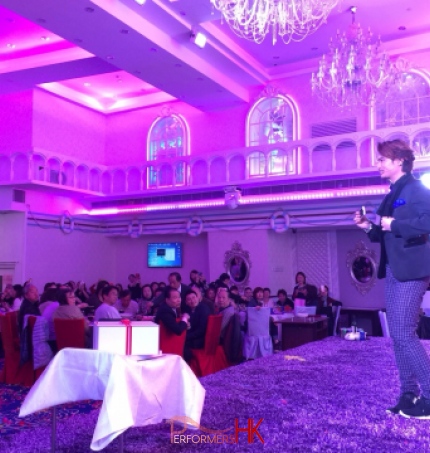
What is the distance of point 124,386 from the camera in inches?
98.0

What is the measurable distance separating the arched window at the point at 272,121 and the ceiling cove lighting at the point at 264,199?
57.6 inches

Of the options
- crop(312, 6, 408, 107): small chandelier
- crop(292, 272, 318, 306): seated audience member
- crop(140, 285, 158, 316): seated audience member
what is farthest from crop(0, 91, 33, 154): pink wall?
crop(312, 6, 408, 107): small chandelier

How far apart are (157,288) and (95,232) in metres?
4.60

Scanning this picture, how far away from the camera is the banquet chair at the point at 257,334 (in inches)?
323

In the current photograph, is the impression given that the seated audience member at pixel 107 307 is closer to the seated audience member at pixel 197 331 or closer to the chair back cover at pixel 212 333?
the seated audience member at pixel 197 331

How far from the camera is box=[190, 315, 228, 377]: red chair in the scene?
704cm

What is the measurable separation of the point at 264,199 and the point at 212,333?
6.23 metres

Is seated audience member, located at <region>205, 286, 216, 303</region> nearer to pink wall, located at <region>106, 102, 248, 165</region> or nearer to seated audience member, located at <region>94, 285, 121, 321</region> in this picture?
seated audience member, located at <region>94, 285, 121, 321</region>

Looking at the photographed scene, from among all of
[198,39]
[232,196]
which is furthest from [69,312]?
[232,196]

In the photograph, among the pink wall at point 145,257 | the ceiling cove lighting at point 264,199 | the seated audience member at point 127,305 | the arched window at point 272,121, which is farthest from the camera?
the pink wall at point 145,257

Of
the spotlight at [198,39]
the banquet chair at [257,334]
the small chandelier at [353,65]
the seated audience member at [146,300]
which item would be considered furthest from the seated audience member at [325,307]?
the spotlight at [198,39]

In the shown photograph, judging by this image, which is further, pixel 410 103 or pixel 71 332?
pixel 410 103

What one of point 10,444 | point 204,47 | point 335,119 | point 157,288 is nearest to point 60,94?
point 204,47

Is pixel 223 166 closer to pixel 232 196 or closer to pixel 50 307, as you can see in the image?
pixel 232 196
